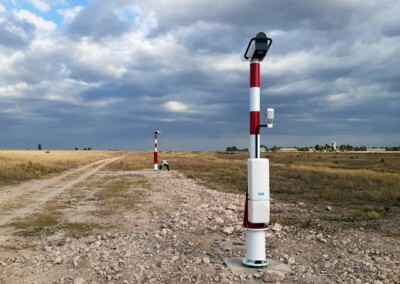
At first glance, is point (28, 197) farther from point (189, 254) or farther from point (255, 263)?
point (255, 263)

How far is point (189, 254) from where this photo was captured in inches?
332

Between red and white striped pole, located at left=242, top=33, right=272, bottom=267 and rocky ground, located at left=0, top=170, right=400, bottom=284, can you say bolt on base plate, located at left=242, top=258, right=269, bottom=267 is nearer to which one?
red and white striped pole, located at left=242, top=33, right=272, bottom=267

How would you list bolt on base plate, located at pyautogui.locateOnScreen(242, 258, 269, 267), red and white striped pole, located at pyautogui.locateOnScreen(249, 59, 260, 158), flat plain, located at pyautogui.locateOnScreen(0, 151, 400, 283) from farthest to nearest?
1. red and white striped pole, located at pyautogui.locateOnScreen(249, 59, 260, 158)
2. bolt on base plate, located at pyautogui.locateOnScreen(242, 258, 269, 267)
3. flat plain, located at pyautogui.locateOnScreen(0, 151, 400, 283)

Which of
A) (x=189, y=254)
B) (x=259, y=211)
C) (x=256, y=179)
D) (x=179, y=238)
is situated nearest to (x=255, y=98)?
(x=256, y=179)

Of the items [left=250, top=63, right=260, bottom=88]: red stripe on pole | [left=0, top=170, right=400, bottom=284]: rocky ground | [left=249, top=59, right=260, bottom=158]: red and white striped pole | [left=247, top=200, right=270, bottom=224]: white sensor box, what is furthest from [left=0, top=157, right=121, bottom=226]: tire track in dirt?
[left=250, top=63, right=260, bottom=88]: red stripe on pole

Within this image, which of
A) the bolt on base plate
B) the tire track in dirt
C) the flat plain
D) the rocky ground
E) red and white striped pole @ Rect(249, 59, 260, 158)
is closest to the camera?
the rocky ground

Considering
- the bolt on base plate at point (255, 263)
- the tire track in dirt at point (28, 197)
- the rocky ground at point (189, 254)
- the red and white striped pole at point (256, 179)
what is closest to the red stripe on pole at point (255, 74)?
the red and white striped pole at point (256, 179)

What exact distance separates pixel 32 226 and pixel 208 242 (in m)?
4.96

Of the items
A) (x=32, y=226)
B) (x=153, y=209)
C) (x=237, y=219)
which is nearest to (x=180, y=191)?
(x=153, y=209)

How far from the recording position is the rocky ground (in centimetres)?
713

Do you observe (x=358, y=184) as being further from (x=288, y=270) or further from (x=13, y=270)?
(x=13, y=270)

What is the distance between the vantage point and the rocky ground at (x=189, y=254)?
281 inches

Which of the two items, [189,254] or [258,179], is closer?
[258,179]

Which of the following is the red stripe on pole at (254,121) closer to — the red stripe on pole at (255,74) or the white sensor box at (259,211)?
the red stripe on pole at (255,74)
